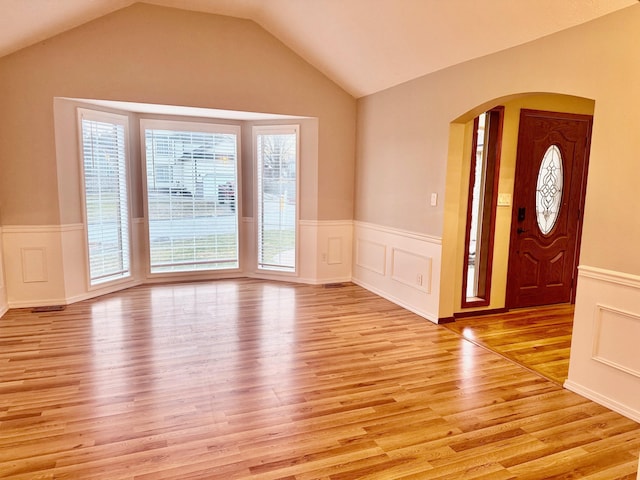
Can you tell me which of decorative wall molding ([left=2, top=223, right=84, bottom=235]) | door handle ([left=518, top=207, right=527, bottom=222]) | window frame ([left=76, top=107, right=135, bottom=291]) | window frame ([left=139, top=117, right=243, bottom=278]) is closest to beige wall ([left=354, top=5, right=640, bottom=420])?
door handle ([left=518, top=207, right=527, bottom=222])

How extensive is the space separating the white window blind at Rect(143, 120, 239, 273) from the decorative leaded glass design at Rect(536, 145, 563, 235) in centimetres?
406

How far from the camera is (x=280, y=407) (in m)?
2.84

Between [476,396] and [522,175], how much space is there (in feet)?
9.39

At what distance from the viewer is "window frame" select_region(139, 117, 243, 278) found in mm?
5816

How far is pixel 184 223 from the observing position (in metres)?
6.17

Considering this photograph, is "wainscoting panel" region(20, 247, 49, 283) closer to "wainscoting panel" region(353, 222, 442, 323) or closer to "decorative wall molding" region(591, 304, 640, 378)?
"wainscoting panel" region(353, 222, 442, 323)

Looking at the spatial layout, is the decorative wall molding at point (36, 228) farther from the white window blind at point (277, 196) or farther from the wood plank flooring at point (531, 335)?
the wood plank flooring at point (531, 335)

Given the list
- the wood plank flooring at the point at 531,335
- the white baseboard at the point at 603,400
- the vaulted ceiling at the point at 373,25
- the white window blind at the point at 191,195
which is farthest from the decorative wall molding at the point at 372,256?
the white baseboard at the point at 603,400

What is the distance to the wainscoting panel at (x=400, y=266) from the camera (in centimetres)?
464

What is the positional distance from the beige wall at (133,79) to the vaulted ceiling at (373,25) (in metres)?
0.15

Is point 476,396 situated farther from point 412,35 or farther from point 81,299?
point 81,299

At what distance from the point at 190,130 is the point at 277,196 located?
1.51 meters

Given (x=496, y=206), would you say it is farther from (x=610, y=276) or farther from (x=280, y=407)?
(x=280, y=407)

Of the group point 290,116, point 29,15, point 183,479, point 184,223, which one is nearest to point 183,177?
point 184,223
